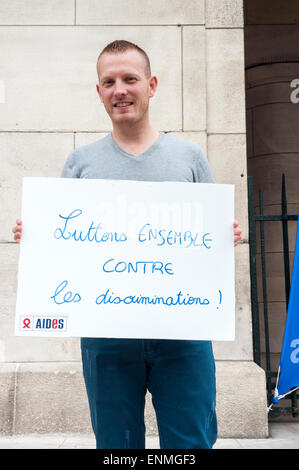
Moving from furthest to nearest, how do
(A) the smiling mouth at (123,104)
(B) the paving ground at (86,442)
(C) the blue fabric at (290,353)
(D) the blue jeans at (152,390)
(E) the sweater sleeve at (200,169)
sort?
(B) the paving ground at (86,442) → (C) the blue fabric at (290,353) → (E) the sweater sleeve at (200,169) → (A) the smiling mouth at (123,104) → (D) the blue jeans at (152,390)

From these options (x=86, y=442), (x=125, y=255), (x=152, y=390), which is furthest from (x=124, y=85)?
(x=86, y=442)

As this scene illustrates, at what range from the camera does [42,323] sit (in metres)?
2.11

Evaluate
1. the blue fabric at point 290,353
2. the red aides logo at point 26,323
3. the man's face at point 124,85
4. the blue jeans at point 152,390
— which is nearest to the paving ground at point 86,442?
the blue fabric at point 290,353

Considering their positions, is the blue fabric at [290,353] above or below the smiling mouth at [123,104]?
below

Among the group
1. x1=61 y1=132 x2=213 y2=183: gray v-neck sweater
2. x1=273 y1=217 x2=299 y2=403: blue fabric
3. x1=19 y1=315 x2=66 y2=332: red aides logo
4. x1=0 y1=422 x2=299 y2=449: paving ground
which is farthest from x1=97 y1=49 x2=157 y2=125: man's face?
x1=0 y1=422 x2=299 y2=449: paving ground

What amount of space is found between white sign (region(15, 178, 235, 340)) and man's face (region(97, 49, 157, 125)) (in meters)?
0.29

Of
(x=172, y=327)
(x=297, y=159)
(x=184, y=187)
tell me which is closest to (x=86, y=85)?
(x=184, y=187)

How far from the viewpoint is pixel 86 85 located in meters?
4.61

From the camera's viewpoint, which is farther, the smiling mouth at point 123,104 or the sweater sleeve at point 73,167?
the sweater sleeve at point 73,167

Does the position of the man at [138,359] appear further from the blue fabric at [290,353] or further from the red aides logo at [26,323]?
the blue fabric at [290,353]

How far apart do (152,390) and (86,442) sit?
231 centimetres

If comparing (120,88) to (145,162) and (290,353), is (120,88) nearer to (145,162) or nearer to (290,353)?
(145,162)

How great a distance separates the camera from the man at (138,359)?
6.52ft
